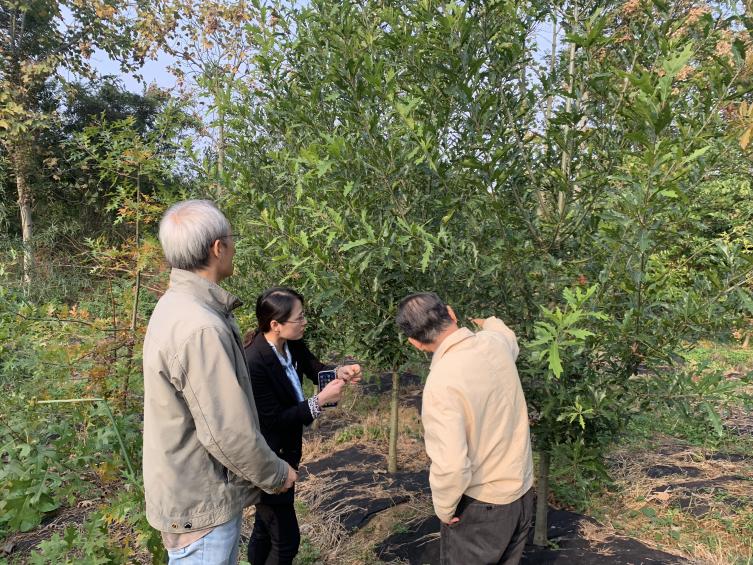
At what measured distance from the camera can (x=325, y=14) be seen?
3.14 meters

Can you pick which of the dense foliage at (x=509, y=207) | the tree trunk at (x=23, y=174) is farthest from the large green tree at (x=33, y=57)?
the dense foliage at (x=509, y=207)

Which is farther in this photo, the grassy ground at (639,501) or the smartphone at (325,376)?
the grassy ground at (639,501)

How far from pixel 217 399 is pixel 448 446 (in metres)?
0.94

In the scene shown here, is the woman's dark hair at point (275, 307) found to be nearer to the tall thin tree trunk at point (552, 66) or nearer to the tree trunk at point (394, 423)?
the tall thin tree trunk at point (552, 66)

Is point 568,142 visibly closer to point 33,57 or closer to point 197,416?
point 197,416

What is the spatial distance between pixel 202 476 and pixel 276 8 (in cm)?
361

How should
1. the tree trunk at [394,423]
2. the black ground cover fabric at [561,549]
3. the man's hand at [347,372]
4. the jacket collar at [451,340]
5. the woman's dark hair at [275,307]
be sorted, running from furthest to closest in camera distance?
1. the tree trunk at [394,423]
2. the black ground cover fabric at [561,549]
3. the man's hand at [347,372]
4. the woman's dark hair at [275,307]
5. the jacket collar at [451,340]

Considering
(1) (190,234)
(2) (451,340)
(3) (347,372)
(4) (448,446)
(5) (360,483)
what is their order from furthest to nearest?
(5) (360,483) → (3) (347,372) → (2) (451,340) → (4) (448,446) → (1) (190,234)

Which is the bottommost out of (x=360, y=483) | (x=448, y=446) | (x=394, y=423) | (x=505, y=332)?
(x=360, y=483)

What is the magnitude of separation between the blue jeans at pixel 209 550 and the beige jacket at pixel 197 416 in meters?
0.07

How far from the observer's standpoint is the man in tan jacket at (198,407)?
1728mm

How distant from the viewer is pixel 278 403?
268 centimetres

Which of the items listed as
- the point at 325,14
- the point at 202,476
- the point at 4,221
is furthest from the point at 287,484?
the point at 4,221

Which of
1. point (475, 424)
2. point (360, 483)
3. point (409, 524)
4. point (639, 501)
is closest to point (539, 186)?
point (475, 424)
